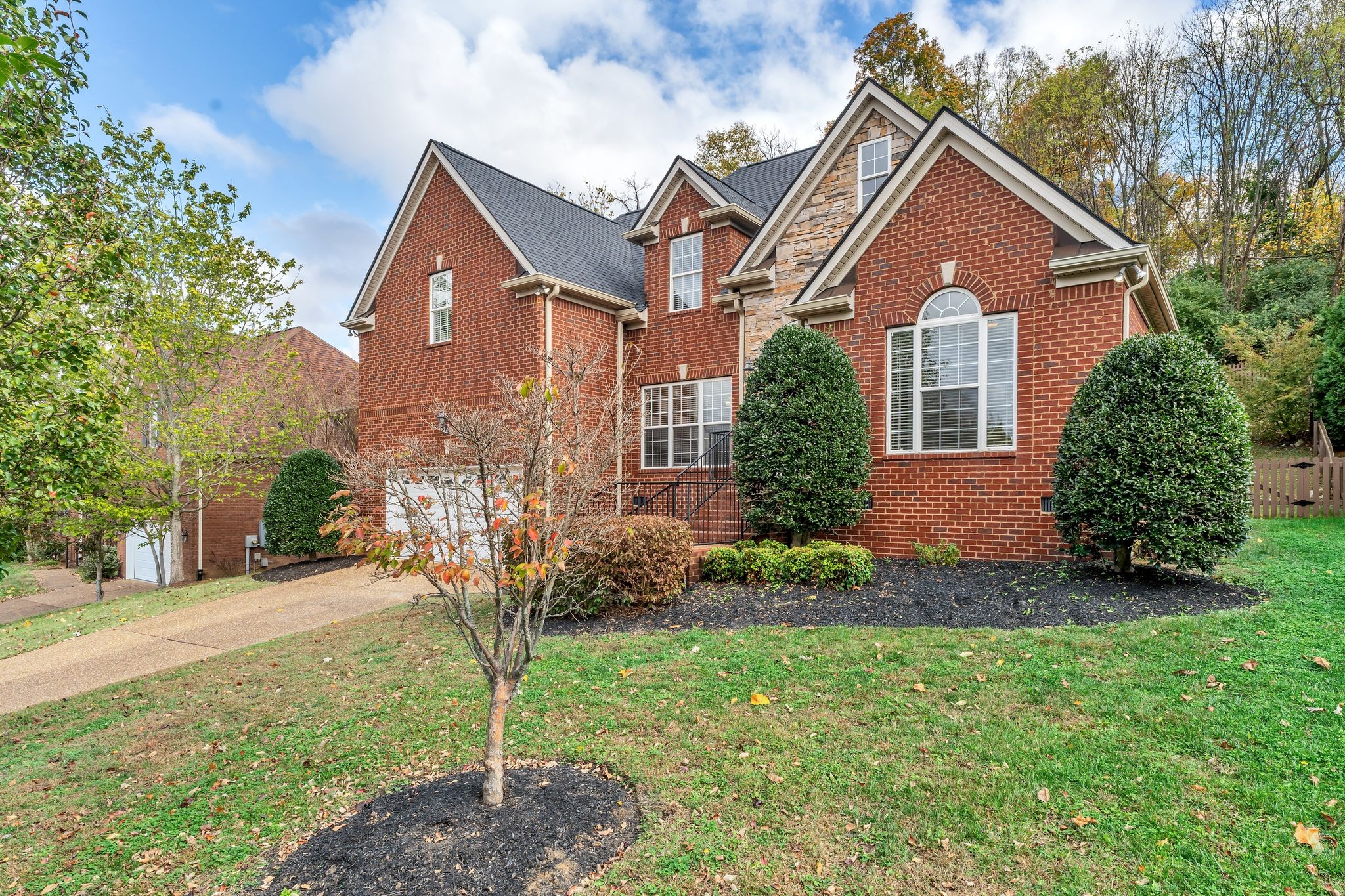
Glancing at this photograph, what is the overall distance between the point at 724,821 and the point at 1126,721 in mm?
2764

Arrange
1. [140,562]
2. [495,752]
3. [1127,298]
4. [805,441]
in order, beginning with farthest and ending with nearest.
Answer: [140,562], [805,441], [1127,298], [495,752]

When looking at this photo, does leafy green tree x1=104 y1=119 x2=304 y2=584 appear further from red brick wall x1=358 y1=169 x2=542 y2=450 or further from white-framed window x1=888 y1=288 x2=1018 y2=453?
white-framed window x1=888 y1=288 x2=1018 y2=453

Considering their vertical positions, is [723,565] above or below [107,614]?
above

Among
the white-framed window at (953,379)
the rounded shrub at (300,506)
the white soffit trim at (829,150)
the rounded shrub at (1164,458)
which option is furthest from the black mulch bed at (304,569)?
the rounded shrub at (1164,458)

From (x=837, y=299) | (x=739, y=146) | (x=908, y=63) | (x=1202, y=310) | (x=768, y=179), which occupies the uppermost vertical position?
(x=908, y=63)

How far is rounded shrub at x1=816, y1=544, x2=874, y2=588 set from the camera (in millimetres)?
8172

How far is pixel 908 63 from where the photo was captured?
85.2 feet

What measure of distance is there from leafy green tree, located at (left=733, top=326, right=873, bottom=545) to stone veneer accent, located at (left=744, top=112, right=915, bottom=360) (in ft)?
8.88

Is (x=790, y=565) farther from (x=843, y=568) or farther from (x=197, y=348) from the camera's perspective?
(x=197, y=348)

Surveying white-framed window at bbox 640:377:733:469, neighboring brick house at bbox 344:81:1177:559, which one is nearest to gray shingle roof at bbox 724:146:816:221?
neighboring brick house at bbox 344:81:1177:559

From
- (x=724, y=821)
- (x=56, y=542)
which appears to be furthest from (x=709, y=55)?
(x=56, y=542)

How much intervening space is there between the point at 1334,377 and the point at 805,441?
575 inches

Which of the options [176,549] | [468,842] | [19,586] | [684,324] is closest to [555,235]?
[684,324]

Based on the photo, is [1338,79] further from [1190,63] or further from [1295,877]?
[1295,877]
